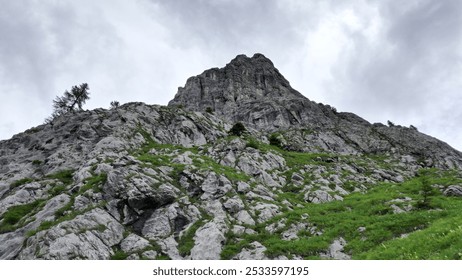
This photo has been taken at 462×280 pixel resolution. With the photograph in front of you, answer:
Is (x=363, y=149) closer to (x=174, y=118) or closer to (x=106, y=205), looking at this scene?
(x=174, y=118)

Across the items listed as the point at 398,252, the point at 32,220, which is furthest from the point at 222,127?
the point at 398,252

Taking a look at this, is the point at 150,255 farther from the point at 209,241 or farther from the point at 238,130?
the point at 238,130

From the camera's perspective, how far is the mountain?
29.7m

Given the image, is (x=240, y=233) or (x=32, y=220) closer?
(x=240, y=233)

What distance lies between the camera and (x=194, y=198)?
136 feet

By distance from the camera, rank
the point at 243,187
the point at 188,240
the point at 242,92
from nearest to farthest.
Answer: the point at 188,240, the point at 243,187, the point at 242,92

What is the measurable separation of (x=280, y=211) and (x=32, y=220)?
2937cm

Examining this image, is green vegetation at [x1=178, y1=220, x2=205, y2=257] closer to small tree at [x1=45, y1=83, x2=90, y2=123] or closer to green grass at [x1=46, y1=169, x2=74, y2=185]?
green grass at [x1=46, y1=169, x2=74, y2=185]

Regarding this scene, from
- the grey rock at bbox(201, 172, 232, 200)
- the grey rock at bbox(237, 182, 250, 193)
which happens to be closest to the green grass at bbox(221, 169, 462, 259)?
the grey rock at bbox(237, 182, 250, 193)

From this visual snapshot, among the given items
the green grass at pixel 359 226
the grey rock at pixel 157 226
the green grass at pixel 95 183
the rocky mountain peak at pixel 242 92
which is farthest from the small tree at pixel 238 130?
the grey rock at pixel 157 226

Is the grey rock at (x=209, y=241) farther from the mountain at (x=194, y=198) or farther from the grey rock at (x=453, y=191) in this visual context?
the grey rock at (x=453, y=191)

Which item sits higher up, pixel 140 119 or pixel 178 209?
pixel 140 119

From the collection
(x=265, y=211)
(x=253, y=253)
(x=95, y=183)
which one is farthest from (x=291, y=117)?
(x=253, y=253)
